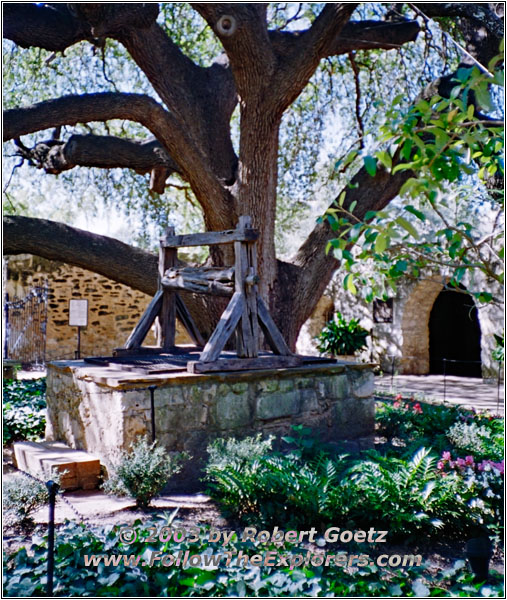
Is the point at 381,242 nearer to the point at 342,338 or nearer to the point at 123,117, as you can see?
the point at 123,117

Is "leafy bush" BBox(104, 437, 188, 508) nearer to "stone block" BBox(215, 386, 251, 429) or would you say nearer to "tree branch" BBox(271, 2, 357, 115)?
"stone block" BBox(215, 386, 251, 429)

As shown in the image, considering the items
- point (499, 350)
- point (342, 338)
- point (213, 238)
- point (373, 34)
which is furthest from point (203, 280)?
point (499, 350)

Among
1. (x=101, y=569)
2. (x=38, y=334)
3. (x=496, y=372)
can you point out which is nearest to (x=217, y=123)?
(x=101, y=569)

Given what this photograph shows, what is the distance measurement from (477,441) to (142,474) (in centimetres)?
276

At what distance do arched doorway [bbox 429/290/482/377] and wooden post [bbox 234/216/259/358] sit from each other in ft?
35.3

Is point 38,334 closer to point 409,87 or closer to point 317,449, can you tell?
point 409,87

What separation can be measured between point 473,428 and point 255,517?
247cm

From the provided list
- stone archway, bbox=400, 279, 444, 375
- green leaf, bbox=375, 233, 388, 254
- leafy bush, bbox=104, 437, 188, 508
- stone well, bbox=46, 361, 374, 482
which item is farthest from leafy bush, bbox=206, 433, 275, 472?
→ stone archway, bbox=400, 279, 444, 375

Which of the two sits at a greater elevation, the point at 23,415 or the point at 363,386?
the point at 363,386

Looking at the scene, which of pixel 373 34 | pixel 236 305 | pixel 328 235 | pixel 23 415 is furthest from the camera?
pixel 373 34

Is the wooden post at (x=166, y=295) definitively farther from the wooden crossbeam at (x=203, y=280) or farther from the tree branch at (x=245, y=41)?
the tree branch at (x=245, y=41)

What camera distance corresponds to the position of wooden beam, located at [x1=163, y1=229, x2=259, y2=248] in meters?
4.60

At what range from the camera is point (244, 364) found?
4.55 m

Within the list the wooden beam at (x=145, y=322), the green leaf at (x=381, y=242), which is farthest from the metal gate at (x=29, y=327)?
the green leaf at (x=381, y=242)
